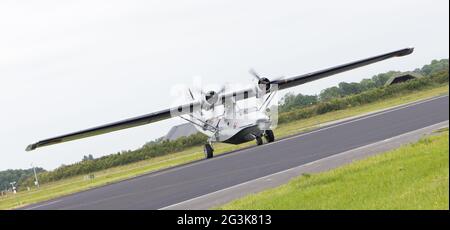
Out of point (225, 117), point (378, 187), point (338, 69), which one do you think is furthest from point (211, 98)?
point (378, 187)

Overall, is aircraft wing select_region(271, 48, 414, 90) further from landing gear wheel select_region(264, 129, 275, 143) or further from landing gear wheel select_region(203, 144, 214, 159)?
landing gear wheel select_region(203, 144, 214, 159)

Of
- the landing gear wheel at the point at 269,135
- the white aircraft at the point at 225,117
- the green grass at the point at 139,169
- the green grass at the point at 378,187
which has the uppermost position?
the white aircraft at the point at 225,117

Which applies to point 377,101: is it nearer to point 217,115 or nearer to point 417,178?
point 217,115

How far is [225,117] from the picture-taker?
3409 centimetres

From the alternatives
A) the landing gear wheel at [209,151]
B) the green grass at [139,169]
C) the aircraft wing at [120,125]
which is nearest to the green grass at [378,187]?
the landing gear wheel at [209,151]

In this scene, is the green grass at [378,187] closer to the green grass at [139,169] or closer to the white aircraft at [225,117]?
the white aircraft at [225,117]

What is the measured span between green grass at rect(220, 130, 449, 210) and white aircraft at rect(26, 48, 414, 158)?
667 inches

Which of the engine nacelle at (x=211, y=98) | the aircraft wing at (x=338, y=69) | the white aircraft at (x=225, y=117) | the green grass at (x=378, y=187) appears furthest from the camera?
the aircraft wing at (x=338, y=69)

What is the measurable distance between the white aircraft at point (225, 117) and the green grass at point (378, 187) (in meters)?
17.0

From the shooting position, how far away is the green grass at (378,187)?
9273mm

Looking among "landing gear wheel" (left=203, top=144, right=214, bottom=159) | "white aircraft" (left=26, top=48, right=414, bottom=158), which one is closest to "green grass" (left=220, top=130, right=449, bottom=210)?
"white aircraft" (left=26, top=48, right=414, bottom=158)

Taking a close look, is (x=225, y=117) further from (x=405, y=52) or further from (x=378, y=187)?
(x=378, y=187)

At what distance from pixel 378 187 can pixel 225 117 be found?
77.0ft
